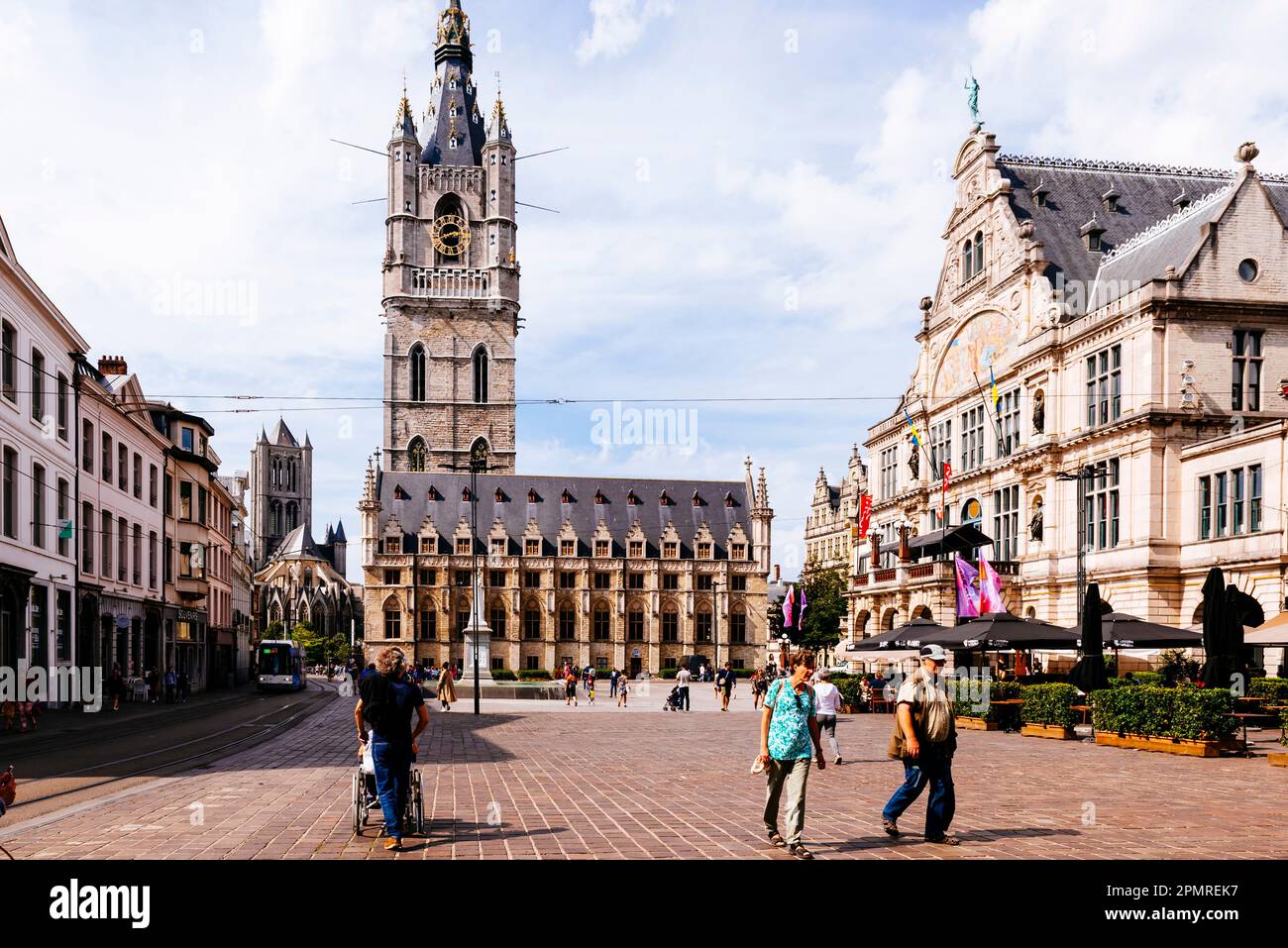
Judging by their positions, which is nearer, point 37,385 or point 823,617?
point 37,385

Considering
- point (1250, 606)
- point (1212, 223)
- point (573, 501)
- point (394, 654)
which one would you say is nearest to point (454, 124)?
point (573, 501)

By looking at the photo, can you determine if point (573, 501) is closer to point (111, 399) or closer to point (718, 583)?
point (718, 583)

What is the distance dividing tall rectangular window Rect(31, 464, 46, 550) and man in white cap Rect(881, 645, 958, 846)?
28517 mm

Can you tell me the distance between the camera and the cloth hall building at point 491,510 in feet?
327

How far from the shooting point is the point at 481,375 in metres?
117

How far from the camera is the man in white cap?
1074cm

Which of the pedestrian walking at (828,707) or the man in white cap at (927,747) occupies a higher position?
the man in white cap at (927,747)

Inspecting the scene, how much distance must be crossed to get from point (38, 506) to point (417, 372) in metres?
84.4

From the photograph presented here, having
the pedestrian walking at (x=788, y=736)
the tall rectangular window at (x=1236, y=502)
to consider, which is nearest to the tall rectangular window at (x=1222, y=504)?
the tall rectangular window at (x=1236, y=502)

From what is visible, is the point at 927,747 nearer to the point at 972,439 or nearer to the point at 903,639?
the point at 903,639

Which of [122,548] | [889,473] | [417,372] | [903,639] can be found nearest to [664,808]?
[903,639]

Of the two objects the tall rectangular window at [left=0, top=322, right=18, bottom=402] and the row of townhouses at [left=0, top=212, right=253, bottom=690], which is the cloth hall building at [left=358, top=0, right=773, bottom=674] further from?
the tall rectangular window at [left=0, top=322, right=18, bottom=402]

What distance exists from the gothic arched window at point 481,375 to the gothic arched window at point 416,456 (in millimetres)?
6887

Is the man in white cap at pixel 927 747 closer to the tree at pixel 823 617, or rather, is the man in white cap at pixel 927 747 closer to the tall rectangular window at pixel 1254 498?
the tall rectangular window at pixel 1254 498
